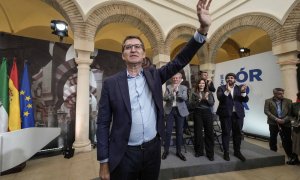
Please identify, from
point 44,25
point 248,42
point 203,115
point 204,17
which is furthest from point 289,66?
point 44,25

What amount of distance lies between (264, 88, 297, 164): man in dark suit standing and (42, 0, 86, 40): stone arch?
490 cm

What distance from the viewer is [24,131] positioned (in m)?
3.54

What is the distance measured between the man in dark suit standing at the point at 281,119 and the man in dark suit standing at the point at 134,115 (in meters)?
3.84

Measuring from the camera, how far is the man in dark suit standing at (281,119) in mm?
3881

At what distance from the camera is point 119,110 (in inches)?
48.5

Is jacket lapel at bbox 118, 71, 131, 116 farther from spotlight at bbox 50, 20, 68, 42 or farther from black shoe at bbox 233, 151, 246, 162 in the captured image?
spotlight at bbox 50, 20, 68, 42

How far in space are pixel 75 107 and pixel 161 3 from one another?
4.43m

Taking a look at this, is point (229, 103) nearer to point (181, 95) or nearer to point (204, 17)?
point (181, 95)

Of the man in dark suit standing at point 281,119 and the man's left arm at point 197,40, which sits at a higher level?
the man's left arm at point 197,40

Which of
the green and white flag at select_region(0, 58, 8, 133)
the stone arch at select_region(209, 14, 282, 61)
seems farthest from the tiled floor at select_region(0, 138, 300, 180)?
the stone arch at select_region(209, 14, 282, 61)

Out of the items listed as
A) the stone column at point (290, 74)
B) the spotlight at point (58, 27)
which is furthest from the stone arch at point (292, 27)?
the spotlight at point (58, 27)

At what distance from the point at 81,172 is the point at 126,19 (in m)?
4.41

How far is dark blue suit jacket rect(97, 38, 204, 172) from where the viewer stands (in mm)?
1211

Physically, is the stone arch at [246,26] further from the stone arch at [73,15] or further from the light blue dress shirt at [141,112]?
the light blue dress shirt at [141,112]
